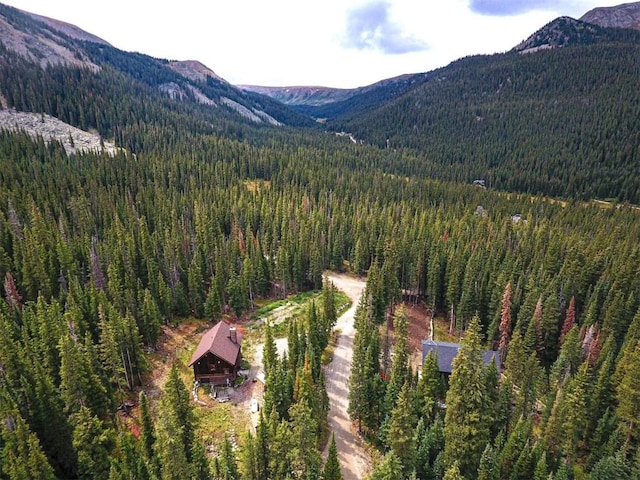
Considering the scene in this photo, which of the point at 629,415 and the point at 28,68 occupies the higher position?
the point at 28,68

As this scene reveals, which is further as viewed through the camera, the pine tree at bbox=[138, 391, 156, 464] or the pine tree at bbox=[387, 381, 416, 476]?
the pine tree at bbox=[138, 391, 156, 464]

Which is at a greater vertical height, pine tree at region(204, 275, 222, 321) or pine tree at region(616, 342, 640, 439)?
pine tree at region(616, 342, 640, 439)

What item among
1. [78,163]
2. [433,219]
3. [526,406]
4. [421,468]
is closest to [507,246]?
[433,219]

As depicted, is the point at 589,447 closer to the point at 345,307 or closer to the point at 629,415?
the point at 629,415

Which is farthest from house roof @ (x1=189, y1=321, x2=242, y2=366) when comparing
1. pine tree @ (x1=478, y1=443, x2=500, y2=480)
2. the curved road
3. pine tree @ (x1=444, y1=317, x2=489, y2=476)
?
pine tree @ (x1=478, y1=443, x2=500, y2=480)

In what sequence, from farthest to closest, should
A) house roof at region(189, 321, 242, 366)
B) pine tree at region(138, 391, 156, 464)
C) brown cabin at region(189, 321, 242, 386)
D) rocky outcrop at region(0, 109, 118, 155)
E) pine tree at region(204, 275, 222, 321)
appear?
rocky outcrop at region(0, 109, 118, 155)
pine tree at region(204, 275, 222, 321)
brown cabin at region(189, 321, 242, 386)
house roof at region(189, 321, 242, 366)
pine tree at region(138, 391, 156, 464)

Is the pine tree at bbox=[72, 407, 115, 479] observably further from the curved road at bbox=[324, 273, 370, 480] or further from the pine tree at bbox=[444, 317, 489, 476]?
the pine tree at bbox=[444, 317, 489, 476]

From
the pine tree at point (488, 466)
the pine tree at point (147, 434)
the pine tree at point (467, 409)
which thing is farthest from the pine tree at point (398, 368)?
the pine tree at point (147, 434)
